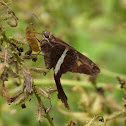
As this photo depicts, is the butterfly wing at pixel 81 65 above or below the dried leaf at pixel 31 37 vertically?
below

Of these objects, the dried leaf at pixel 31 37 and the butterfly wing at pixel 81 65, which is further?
the butterfly wing at pixel 81 65

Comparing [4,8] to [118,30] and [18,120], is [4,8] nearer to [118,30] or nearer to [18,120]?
[18,120]

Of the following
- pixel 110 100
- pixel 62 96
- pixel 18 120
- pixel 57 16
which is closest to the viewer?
pixel 62 96

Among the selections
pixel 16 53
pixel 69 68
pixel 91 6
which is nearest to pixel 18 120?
pixel 69 68

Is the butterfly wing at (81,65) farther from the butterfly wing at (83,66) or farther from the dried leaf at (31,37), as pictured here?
the dried leaf at (31,37)

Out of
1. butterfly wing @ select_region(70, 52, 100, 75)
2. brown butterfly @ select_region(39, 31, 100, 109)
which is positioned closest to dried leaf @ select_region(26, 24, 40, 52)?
brown butterfly @ select_region(39, 31, 100, 109)

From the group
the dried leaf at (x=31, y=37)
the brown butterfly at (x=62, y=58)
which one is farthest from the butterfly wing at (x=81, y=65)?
the dried leaf at (x=31, y=37)

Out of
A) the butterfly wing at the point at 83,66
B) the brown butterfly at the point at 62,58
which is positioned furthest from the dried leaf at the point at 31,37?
the butterfly wing at the point at 83,66

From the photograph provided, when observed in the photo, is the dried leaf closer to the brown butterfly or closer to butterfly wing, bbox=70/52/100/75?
the brown butterfly
